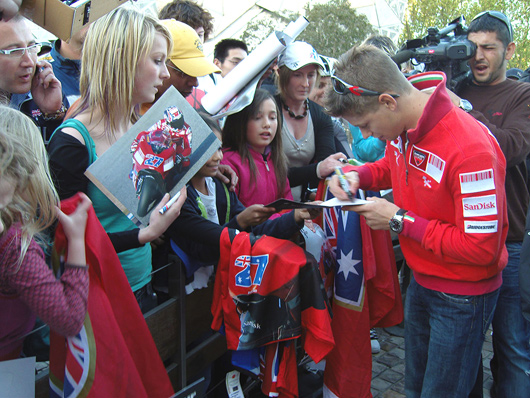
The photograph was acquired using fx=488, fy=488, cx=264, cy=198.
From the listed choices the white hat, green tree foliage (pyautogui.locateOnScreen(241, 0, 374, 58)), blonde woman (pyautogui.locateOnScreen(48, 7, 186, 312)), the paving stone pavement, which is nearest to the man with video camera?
the paving stone pavement

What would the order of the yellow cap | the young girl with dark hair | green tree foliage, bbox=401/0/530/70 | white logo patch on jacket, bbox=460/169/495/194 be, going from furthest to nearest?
green tree foliage, bbox=401/0/530/70 → the young girl with dark hair → the yellow cap → white logo patch on jacket, bbox=460/169/495/194

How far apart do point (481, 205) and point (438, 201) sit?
0.64 feet

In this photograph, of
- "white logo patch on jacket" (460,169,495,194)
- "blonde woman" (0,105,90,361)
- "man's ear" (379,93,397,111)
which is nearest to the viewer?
"blonde woman" (0,105,90,361)

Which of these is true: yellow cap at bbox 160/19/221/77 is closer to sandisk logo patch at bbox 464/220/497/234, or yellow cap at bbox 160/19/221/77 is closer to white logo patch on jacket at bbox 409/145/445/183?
white logo patch on jacket at bbox 409/145/445/183

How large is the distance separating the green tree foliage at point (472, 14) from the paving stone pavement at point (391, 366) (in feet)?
57.8

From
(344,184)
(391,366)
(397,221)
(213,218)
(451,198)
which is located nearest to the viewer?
(451,198)

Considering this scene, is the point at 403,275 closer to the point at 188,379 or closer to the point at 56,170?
the point at 188,379

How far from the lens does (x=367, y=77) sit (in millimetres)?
2166

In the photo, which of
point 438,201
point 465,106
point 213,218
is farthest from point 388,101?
point 213,218

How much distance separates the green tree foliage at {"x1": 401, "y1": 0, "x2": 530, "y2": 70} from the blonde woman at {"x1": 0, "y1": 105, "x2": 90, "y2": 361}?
20046 millimetres

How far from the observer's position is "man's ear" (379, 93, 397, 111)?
2.13m

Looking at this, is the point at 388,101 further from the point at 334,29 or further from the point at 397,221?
the point at 334,29

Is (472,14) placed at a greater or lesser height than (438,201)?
greater

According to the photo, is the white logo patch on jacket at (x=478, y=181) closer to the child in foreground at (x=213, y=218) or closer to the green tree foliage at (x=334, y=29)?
the child in foreground at (x=213, y=218)
